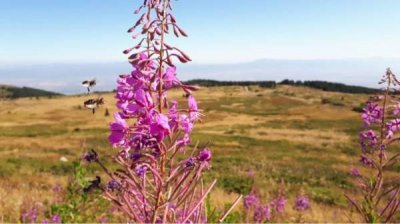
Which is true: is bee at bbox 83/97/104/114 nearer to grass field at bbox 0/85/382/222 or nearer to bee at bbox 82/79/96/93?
grass field at bbox 0/85/382/222

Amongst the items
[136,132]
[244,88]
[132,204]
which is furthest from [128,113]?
[244,88]

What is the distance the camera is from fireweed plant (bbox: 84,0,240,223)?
2.55 metres

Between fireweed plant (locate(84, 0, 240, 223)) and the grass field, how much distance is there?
9.7 inches

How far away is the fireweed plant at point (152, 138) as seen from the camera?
255 centimetres

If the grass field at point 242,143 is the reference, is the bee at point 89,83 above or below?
above

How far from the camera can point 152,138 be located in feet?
8.22

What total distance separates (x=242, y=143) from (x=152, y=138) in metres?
56.3

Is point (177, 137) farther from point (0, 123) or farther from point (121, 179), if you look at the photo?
point (0, 123)

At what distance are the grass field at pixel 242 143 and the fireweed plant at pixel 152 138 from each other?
25 centimetres

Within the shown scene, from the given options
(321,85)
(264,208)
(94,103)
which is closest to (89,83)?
(94,103)

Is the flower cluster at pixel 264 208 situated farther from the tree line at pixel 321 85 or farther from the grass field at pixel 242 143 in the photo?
the tree line at pixel 321 85

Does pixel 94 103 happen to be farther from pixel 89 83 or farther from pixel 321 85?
pixel 321 85

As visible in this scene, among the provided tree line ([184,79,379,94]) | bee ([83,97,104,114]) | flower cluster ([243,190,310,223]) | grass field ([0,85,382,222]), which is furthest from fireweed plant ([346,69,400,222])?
tree line ([184,79,379,94])

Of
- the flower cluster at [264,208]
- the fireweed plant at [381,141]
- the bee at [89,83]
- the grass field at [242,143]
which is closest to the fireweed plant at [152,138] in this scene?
the grass field at [242,143]
